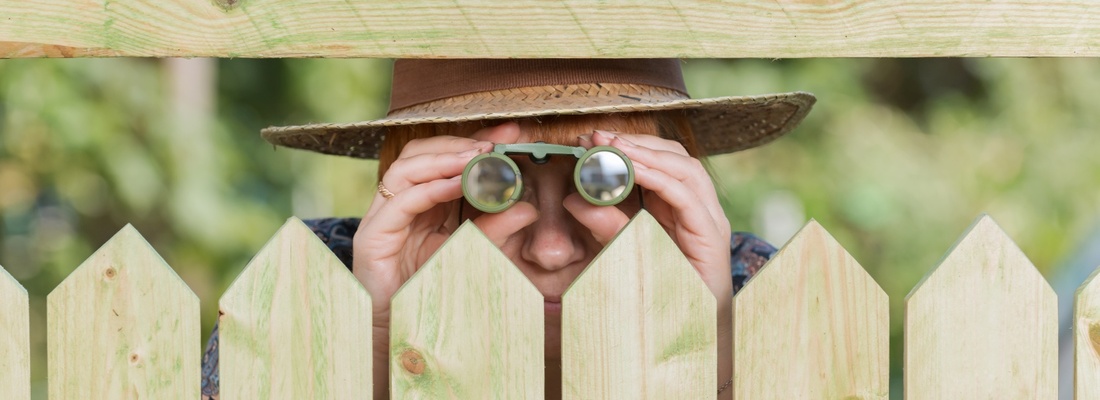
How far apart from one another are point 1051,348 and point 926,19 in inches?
20.5

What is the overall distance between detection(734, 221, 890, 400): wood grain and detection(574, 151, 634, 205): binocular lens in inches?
11.1

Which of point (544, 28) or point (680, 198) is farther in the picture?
point (680, 198)

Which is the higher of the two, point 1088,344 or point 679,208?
point 679,208

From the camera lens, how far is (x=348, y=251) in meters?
2.56

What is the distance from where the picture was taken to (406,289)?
1506 millimetres

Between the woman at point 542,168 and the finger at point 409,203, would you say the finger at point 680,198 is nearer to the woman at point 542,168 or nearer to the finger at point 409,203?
the woman at point 542,168

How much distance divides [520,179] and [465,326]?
308 mm

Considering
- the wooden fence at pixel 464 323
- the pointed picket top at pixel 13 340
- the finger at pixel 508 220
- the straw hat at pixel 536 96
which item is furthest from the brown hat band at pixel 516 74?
the pointed picket top at pixel 13 340

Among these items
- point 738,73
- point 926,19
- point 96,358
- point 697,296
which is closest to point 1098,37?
point 926,19

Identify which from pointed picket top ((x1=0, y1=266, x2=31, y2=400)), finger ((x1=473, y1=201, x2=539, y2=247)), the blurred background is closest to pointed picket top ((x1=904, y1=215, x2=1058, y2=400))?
finger ((x1=473, y1=201, x2=539, y2=247))

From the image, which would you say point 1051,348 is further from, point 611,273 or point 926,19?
point 611,273

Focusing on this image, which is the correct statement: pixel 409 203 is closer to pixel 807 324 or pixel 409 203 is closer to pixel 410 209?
pixel 410 209

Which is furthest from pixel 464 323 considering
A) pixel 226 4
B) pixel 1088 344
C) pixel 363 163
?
pixel 363 163

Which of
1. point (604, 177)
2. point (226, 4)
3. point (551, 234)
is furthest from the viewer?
point (551, 234)
